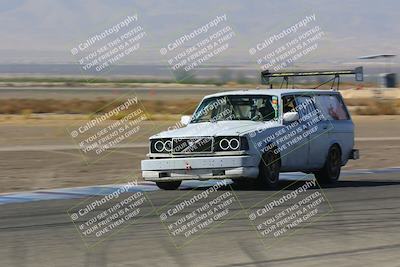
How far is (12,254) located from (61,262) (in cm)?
69

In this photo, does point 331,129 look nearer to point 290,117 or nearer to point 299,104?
point 299,104

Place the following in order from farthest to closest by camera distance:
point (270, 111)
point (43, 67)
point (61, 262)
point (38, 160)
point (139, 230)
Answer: point (43, 67) → point (38, 160) → point (270, 111) → point (139, 230) → point (61, 262)

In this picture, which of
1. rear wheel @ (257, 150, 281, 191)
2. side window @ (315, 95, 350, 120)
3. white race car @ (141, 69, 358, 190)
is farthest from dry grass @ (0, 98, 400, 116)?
rear wheel @ (257, 150, 281, 191)

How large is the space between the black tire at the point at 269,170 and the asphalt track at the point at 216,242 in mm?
1268

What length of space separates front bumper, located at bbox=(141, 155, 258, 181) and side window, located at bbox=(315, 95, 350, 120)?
2.74 meters

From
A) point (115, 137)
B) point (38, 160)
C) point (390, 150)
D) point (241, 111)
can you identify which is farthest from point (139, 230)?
point (115, 137)

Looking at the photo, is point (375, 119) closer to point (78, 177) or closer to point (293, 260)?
point (78, 177)

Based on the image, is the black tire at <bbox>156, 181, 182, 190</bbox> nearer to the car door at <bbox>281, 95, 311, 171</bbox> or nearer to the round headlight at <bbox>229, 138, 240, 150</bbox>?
the round headlight at <bbox>229, 138, 240, 150</bbox>

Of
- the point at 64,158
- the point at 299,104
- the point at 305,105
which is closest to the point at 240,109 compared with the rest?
the point at 299,104

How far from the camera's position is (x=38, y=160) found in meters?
23.0

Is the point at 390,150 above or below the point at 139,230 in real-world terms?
below

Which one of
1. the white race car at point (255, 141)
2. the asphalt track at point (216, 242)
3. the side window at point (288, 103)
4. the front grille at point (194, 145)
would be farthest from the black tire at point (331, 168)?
the asphalt track at point (216, 242)

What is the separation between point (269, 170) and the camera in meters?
15.6

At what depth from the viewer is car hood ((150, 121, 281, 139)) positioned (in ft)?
50.5
